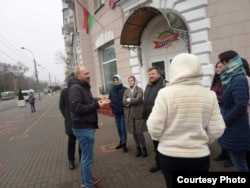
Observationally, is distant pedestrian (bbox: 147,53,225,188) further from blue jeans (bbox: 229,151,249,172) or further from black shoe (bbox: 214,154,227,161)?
black shoe (bbox: 214,154,227,161)

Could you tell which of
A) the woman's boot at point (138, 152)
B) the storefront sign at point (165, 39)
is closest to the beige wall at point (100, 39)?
the storefront sign at point (165, 39)

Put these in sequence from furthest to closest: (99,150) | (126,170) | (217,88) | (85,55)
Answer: (85,55)
(99,150)
(126,170)
(217,88)

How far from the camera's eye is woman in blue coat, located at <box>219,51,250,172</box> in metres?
3.04

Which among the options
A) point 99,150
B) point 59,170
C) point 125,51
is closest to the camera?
point 59,170

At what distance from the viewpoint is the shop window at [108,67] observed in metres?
12.8

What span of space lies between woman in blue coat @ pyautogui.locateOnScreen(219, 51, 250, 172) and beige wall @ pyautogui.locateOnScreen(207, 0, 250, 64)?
3.99 m

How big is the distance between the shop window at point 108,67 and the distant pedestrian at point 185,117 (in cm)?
1051

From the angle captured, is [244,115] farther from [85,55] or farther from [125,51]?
[85,55]

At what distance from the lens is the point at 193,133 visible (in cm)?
222

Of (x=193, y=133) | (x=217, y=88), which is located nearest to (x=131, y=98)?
(x=217, y=88)

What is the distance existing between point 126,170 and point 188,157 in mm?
2844

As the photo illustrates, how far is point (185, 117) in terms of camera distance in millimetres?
2201

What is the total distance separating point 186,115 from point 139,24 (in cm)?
751

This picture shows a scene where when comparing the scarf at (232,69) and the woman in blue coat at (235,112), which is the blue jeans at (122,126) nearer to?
the woman in blue coat at (235,112)
